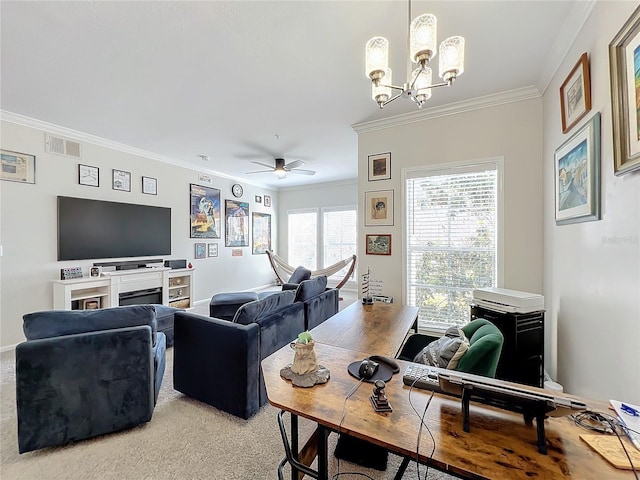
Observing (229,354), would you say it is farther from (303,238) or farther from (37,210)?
(303,238)

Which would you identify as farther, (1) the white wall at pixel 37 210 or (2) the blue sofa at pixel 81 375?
(1) the white wall at pixel 37 210

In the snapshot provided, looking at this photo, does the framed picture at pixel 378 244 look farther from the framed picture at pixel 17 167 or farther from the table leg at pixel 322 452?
the framed picture at pixel 17 167

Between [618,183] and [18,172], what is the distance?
208 inches

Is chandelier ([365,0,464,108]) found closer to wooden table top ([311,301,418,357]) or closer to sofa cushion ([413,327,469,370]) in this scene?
sofa cushion ([413,327,469,370])

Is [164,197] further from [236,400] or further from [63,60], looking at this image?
[236,400]

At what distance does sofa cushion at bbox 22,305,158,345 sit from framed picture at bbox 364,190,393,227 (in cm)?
247

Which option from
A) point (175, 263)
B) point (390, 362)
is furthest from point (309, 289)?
point (175, 263)

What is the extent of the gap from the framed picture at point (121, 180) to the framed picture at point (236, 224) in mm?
1889

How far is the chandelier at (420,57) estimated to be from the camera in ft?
4.12

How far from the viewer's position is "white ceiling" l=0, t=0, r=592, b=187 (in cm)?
170

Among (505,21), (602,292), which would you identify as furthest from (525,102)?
(602,292)

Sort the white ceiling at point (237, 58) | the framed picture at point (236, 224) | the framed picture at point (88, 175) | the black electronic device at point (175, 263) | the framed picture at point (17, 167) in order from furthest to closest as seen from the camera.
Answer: the framed picture at point (236, 224), the black electronic device at point (175, 263), the framed picture at point (88, 175), the framed picture at point (17, 167), the white ceiling at point (237, 58)

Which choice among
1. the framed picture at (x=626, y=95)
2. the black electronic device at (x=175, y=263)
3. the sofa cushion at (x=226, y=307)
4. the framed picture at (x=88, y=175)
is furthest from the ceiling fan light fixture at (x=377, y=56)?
the black electronic device at (x=175, y=263)

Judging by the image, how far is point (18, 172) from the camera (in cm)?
310
